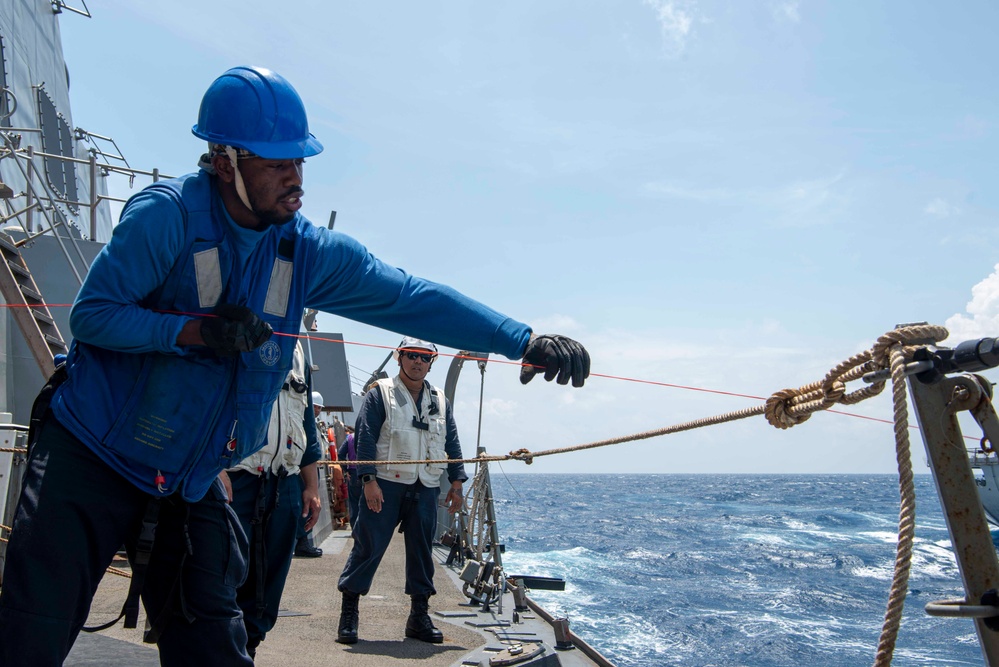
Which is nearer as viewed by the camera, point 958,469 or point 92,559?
point 958,469

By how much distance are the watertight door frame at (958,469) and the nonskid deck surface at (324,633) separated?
3412 millimetres

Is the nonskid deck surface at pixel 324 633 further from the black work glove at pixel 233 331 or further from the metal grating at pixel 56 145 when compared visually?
the metal grating at pixel 56 145

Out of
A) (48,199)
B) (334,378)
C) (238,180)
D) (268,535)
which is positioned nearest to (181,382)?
(238,180)

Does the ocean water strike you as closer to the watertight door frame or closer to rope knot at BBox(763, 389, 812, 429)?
rope knot at BBox(763, 389, 812, 429)

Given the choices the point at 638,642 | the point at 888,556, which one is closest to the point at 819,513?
the point at 888,556

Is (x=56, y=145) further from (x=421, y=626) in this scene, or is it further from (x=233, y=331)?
(x=233, y=331)

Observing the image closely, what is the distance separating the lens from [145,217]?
2.07 m

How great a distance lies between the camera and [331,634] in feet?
16.8

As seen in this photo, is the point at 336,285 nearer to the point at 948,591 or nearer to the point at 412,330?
the point at 412,330

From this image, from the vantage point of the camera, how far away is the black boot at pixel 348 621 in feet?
16.2

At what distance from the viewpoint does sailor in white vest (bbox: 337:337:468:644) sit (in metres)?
5.13

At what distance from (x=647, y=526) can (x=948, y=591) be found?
18.0 meters

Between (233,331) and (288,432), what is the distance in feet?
7.69

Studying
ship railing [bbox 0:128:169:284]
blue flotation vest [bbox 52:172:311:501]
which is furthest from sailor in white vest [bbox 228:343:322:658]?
ship railing [bbox 0:128:169:284]
